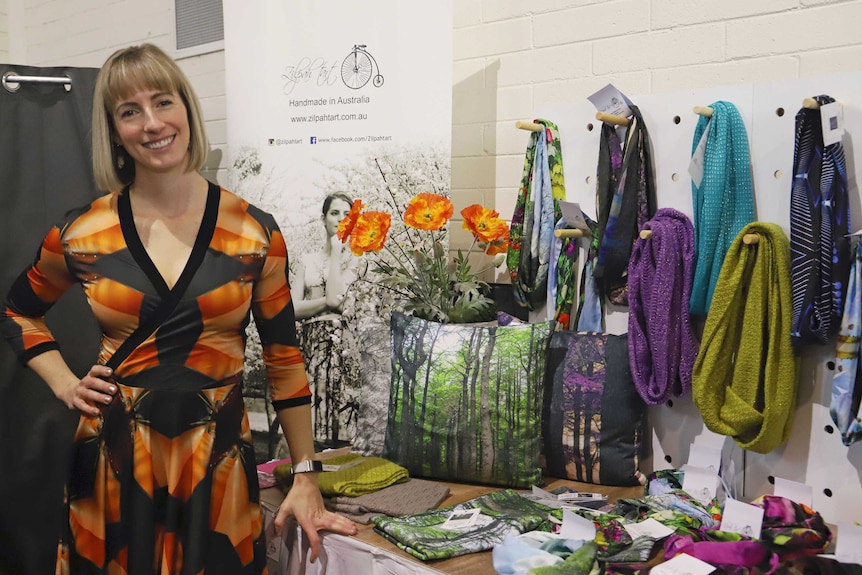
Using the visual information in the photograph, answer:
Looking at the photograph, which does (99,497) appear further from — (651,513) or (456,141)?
(456,141)

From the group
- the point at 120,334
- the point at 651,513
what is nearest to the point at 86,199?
the point at 120,334

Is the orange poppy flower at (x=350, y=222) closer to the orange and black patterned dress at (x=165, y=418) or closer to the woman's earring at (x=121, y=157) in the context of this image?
the orange and black patterned dress at (x=165, y=418)

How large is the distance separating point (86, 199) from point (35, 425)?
767 mm

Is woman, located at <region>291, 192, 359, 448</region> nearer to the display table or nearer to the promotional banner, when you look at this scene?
the promotional banner

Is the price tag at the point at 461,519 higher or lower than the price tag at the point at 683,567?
lower

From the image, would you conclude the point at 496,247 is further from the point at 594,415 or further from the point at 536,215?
the point at 594,415

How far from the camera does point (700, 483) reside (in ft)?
6.38

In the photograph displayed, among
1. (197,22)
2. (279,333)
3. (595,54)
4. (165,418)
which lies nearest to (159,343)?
(165,418)

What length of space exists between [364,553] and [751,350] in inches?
40.1

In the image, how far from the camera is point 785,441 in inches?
76.9

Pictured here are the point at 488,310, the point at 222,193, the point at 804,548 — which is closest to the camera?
the point at 804,548

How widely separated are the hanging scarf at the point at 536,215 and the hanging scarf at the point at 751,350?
568 mm

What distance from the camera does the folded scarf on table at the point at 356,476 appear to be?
1.99 meters

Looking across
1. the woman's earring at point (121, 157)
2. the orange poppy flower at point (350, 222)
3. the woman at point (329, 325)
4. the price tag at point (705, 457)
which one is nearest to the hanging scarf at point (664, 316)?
the price tag at point (705, 457)
